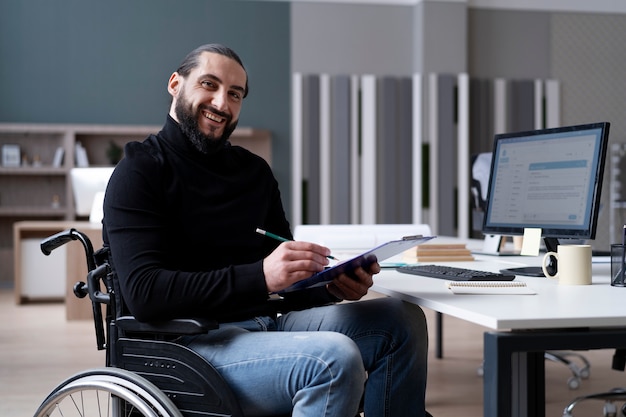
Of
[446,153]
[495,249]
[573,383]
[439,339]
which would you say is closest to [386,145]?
[446,153]

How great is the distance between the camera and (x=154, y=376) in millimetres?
1534

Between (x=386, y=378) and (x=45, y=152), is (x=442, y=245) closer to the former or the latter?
(x=386, y=378)

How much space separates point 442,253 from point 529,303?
104 cm

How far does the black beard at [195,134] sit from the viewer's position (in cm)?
176

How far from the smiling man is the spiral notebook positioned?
5.9 inches

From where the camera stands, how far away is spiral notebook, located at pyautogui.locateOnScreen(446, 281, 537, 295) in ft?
5.35

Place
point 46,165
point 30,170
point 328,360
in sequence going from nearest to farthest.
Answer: point 328,360 < point 30,170 < point 46,165

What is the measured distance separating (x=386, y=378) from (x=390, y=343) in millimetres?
76

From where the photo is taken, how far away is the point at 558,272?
1.88m

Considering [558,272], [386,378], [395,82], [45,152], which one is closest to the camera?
[386,378]

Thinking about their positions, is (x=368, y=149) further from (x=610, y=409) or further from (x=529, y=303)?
(x=529, y=303)

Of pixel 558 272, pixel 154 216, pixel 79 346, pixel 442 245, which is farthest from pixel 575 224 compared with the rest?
pixel 79 346

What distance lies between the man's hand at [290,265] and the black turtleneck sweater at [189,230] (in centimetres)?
2

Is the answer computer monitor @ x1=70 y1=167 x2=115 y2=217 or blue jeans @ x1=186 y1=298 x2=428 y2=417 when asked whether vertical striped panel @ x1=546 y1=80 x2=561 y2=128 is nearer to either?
computer monitor @ x1=70 y1=167 x2=115 y2=217
